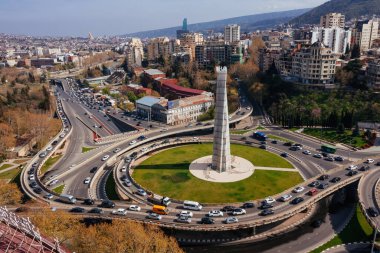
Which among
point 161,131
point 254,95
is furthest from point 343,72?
A: point 161,131

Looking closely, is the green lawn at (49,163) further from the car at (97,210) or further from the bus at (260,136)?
the bus at (260,136)

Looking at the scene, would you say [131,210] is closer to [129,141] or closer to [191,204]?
[191,204]

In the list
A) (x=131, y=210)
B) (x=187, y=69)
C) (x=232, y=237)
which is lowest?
(x=232, y=237)

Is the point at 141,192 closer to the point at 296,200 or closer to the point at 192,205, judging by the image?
the point at 192,205

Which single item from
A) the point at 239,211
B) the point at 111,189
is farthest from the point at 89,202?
the point at 239,211

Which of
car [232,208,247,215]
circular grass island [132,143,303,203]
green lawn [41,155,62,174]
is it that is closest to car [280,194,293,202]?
circular grass island [132,143,303,203]
